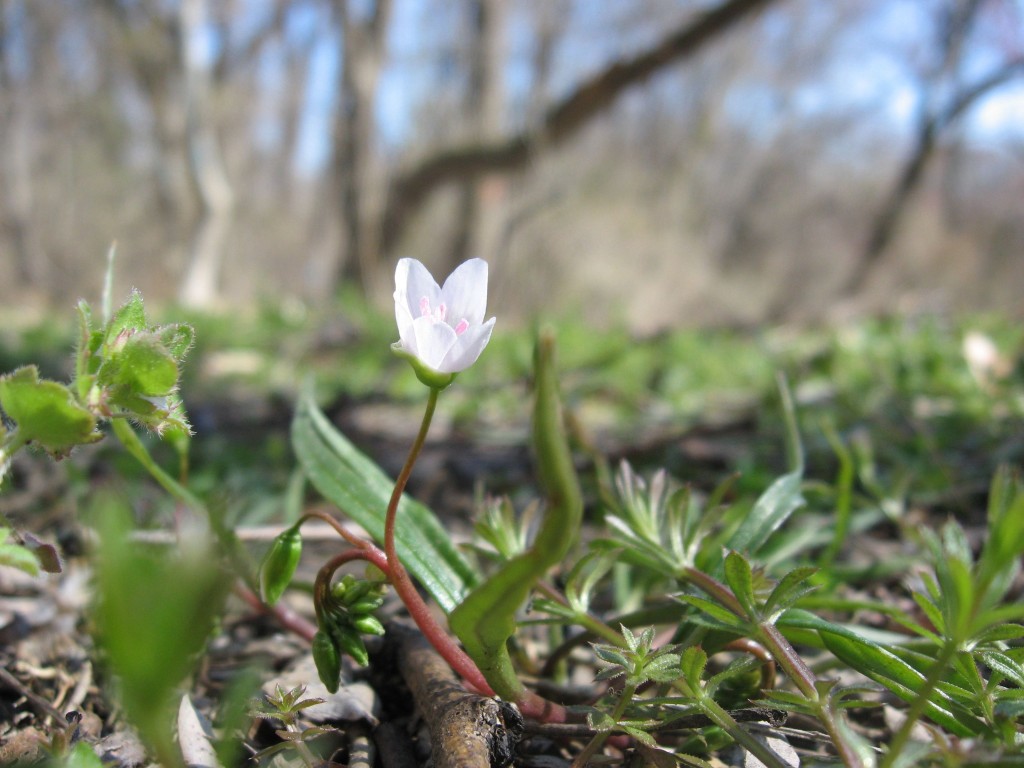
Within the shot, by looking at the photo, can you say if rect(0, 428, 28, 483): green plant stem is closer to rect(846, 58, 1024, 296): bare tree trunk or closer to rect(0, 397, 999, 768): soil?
rect(0, 397, 999, 768): soil

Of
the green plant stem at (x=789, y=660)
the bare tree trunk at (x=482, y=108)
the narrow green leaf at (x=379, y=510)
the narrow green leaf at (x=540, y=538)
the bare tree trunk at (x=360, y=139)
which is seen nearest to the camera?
the narrow green leaf at (x=540, y=538)

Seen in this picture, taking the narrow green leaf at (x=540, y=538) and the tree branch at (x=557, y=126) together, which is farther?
the tree branch at (x=557, y=126)

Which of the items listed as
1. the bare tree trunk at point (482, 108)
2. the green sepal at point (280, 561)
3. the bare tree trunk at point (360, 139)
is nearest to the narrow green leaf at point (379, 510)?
the green sepal at point (280, 561)

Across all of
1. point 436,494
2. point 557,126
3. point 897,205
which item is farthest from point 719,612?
point 897,205

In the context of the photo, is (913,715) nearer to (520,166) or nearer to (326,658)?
(326,658)

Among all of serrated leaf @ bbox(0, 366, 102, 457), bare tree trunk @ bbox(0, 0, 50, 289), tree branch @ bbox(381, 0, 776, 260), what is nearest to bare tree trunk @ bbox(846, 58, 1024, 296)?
tree branch @ bbox(381, 0, 776, 260)

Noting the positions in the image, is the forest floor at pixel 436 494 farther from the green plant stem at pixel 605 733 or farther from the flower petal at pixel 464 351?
the flower petal at pixel 464 351

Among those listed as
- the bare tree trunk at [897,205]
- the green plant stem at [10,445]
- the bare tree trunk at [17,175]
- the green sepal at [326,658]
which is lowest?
the bare tree trunk at [897,205]
